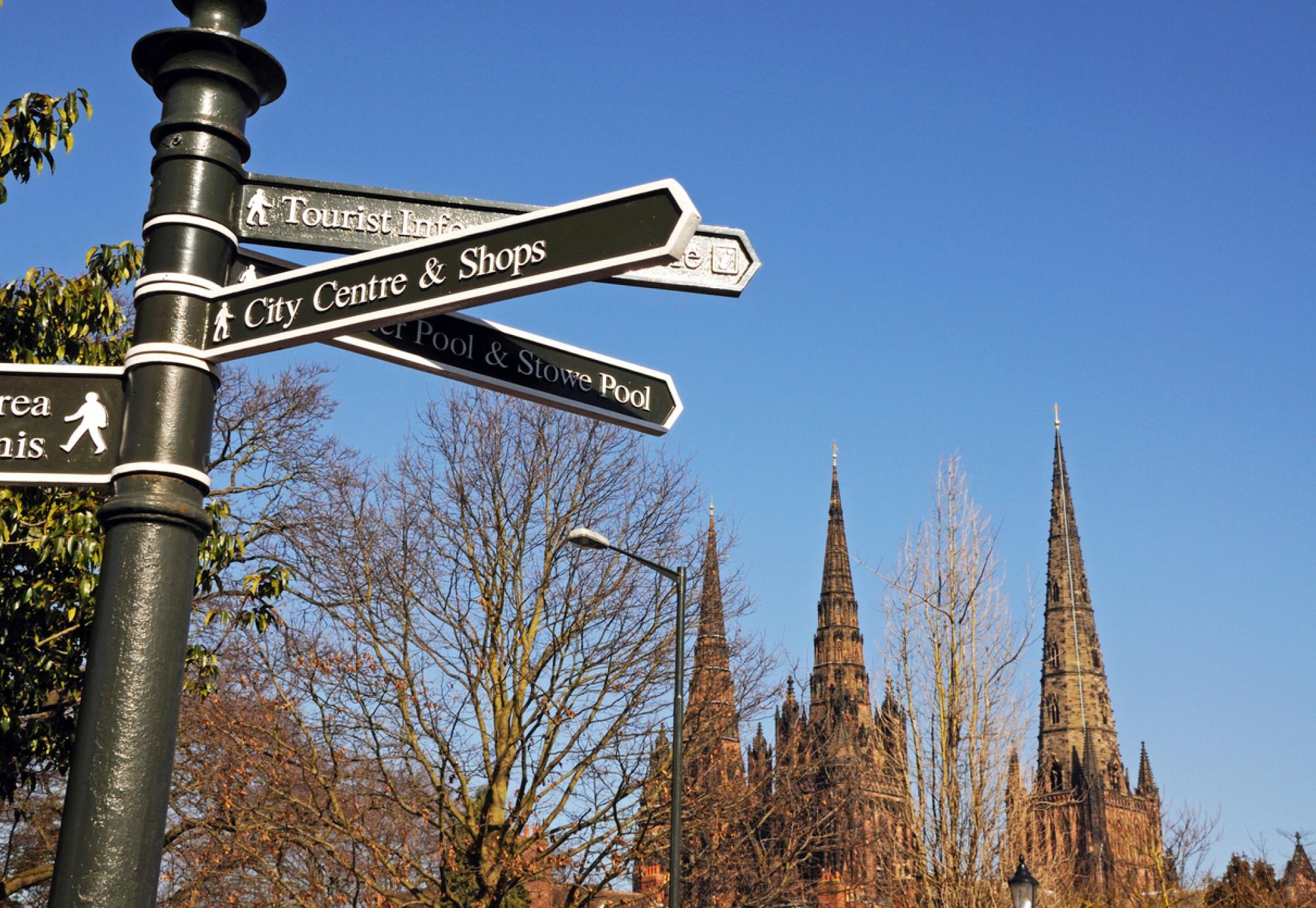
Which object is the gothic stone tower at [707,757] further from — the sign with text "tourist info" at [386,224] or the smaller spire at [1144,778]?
the smaller spire at [1144,778]

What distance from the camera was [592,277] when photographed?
11.5 ft

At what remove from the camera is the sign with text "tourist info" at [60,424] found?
3.74 meters

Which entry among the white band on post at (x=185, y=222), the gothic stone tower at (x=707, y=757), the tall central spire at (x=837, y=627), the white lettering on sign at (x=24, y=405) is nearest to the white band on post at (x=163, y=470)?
the white lettering on sign at (x=24, y=405)

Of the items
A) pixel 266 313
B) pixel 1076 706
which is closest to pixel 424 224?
pixel 266 313

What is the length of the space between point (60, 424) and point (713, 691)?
786 inches

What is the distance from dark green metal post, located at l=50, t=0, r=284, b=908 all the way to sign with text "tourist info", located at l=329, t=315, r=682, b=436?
0.48 m

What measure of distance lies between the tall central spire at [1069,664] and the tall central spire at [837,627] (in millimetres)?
25170

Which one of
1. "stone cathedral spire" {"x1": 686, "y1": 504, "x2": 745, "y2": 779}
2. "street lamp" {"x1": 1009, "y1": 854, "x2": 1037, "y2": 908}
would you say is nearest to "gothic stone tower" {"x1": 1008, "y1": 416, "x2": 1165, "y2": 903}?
"stone cathedral spire" {"x1": 686, "y1": 504, "x2": 745, "y2": 779}

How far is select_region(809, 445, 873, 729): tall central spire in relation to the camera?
10406 cm

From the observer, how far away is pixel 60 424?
381 centimetres

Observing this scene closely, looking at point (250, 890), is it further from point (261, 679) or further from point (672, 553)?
point (672, 553)

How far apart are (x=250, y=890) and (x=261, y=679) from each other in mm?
4120

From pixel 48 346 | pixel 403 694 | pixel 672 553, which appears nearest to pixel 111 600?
pixel 48 346

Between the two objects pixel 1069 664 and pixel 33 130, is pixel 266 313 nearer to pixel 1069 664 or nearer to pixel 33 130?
pixel 33 130
